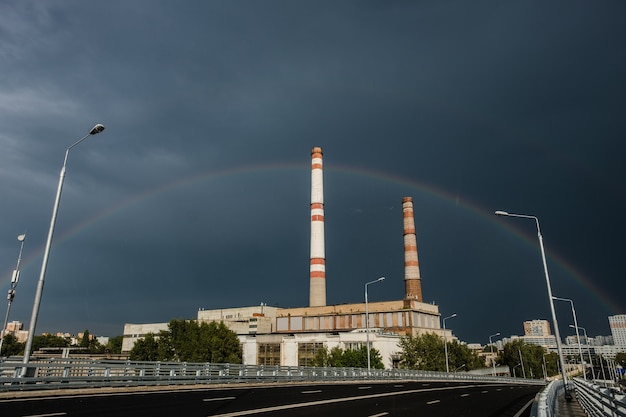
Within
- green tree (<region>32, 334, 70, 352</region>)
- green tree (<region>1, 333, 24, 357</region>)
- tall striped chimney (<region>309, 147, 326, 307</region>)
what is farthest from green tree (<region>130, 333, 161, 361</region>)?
green tree (<region>32, 334, 70, 352</region>)

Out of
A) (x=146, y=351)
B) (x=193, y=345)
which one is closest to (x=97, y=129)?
(x=193, y=345)

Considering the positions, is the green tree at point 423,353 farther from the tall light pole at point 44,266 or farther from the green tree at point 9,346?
the green tree at point 9,346

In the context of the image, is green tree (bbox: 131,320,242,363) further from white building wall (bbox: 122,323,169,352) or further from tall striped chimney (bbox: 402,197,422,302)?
tall striped chimney (bbox: 402,197,422,302)

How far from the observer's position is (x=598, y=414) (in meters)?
13.0

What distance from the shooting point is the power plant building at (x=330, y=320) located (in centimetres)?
9012

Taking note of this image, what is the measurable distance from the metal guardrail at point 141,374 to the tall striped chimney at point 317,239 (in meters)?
A: 50.5

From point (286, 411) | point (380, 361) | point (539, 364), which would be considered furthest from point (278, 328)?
point (286, 411)

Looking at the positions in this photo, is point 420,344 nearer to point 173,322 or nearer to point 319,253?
point 319,253

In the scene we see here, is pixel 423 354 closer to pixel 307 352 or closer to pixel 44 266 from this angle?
pixel 307 352

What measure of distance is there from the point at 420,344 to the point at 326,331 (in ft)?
89.6

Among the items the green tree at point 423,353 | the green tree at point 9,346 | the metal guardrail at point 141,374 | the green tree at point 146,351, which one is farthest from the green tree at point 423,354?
the green tree at point 9,346

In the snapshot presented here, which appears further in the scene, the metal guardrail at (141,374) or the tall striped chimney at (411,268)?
the tall striped chimney at (411,268)

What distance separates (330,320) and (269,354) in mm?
18803

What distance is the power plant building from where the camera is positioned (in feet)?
296
